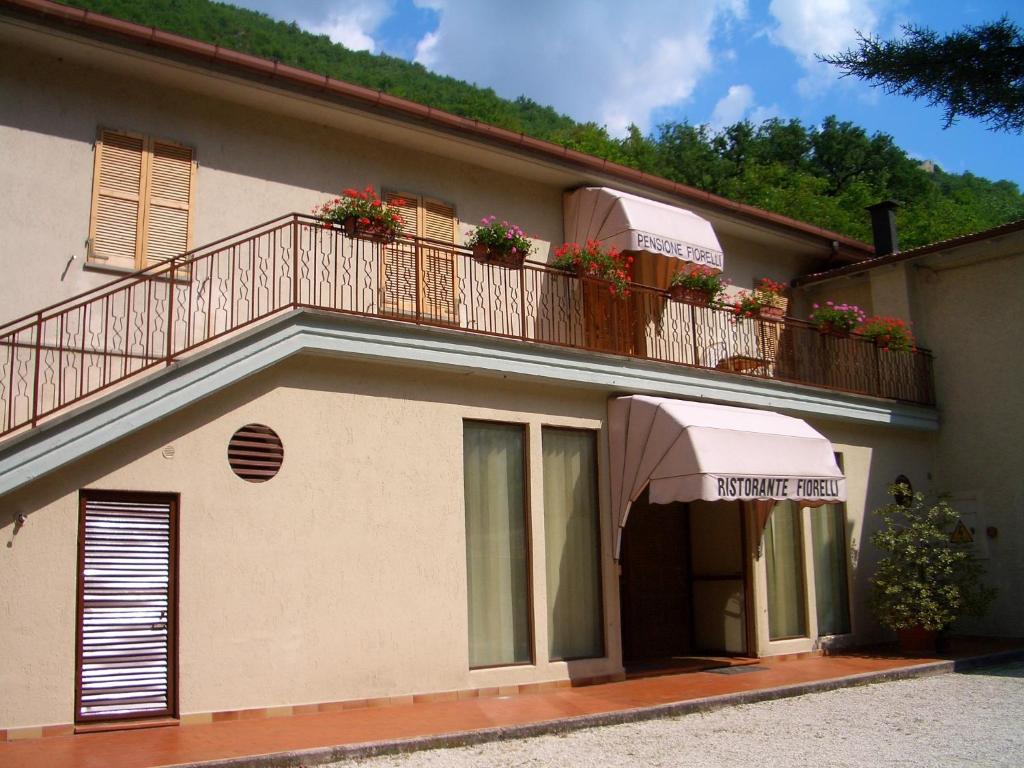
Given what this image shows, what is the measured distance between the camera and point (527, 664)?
497 inches

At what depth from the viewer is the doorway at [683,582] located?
16031 mm

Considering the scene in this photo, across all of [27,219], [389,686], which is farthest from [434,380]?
[27,219]

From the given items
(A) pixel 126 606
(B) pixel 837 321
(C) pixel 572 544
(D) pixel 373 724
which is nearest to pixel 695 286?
(B) pixel 837 321

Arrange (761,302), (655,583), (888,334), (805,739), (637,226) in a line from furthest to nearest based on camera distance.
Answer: (888,334) → (761,302) → (655,583) → (637,226) → (805,739)

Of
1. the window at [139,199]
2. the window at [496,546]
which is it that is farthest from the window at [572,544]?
the window at [139,199]

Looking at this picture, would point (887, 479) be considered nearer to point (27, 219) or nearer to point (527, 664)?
point (527, 664)

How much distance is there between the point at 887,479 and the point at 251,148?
1203 cm

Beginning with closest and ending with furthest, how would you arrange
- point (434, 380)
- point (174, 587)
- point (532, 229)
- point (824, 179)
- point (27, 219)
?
1. point (174, 587)
2. point (27, 219)
3. point (434, 380)
4. point (532, 229)
5. point (824, 179)

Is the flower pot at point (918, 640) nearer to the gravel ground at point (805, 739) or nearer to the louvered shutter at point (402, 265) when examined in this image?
the gravel ground at point (805, 739)

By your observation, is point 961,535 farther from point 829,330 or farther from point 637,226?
point 637,226

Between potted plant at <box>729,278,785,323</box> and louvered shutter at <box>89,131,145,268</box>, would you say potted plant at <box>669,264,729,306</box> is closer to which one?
potted plant at <box>729,278,785,323</box>

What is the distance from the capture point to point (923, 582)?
1592 centimetres

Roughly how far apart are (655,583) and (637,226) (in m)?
5.63

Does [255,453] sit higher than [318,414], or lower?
lower
